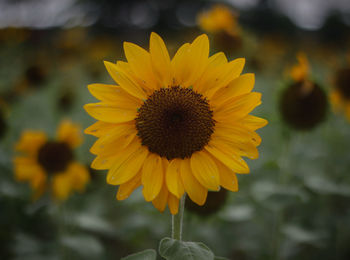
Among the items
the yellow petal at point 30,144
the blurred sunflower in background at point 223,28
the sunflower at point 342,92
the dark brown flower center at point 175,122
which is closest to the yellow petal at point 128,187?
the dark brown flower center at point 175,122

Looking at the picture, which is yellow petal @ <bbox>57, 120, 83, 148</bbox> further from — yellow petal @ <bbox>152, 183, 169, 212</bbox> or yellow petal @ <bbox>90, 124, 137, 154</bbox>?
yellow petal @ <bbox>152, 183, 169, 212</bbox>

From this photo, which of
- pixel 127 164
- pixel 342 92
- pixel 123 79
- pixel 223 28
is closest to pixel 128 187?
pixel 127 164

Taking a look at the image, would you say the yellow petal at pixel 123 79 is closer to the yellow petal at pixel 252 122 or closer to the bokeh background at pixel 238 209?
the yellow petal at pixel 252 122

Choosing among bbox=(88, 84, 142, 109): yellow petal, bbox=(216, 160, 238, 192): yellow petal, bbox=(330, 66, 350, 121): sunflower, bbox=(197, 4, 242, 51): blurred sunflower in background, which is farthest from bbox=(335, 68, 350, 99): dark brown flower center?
bbox=(88, 84, 142, 109): yellow petal

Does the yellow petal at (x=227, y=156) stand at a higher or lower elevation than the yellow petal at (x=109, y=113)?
lower

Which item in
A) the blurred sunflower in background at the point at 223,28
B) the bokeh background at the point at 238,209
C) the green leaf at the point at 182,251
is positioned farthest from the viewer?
the blurred sunflower in background at the point at 223,28
